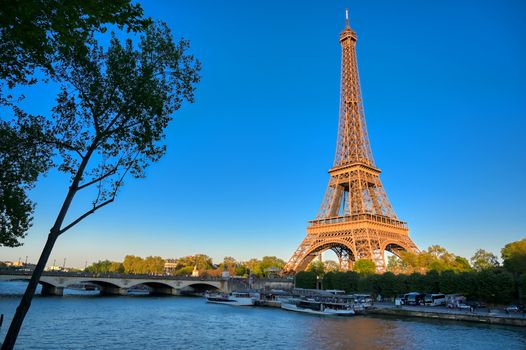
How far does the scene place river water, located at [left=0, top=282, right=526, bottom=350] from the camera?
26.0 metres

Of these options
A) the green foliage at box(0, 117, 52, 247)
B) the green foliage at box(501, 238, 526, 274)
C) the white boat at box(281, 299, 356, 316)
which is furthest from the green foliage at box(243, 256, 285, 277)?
the green foliage at box(0, 117, 52, 247)

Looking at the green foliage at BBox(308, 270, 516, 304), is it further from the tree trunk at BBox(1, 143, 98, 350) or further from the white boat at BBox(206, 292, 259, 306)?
the tree trunk at BBox(1, 143, 98, 350)

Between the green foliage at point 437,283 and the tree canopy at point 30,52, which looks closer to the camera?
the tree canopy at point 30,52

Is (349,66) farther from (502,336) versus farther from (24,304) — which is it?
(24,304)

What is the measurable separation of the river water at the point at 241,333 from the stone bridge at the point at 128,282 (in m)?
27.4

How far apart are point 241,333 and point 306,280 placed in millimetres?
46600

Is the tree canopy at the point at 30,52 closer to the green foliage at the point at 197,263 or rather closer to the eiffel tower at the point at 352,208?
the eiffel tower at the point at 352,208

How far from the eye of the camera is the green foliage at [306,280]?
7575cm

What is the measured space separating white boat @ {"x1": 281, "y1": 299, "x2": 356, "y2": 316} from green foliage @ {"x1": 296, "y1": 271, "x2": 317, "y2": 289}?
19.7 meters

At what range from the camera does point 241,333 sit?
31.9m

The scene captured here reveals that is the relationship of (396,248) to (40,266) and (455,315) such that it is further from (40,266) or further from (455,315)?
(40,266)

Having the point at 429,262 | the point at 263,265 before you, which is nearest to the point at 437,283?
the point at 429,262

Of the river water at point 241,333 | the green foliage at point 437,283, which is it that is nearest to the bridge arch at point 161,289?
the green foliage at point 437,283

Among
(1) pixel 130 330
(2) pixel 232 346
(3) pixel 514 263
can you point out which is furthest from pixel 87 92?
(3) pixel 514 263
